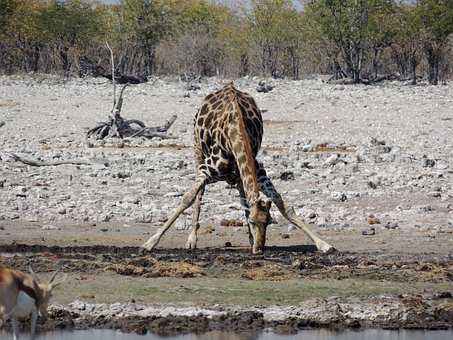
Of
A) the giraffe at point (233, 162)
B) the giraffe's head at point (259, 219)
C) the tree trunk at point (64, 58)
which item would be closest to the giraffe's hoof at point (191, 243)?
the giraffe at point (233, 162)

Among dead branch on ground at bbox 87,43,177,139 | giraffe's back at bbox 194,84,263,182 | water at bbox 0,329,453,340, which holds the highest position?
giraffe's back at bbox 194,84,263,182

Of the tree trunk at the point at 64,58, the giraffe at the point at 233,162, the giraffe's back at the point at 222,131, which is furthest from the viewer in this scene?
the tree trunk at the point at 64,58

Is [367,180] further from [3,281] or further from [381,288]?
[3,281]

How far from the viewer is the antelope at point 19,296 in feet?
24.4

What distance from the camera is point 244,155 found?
12859 millimetres

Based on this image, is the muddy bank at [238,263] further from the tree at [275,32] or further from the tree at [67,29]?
the tree at [67,29]

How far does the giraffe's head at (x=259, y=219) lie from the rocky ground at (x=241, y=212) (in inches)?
9.0

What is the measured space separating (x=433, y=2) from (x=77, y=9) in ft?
67.3

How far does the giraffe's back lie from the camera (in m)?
13.4

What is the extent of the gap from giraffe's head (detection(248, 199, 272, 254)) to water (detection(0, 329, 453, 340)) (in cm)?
274

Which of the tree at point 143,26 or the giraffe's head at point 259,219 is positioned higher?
the tree at point 143,26

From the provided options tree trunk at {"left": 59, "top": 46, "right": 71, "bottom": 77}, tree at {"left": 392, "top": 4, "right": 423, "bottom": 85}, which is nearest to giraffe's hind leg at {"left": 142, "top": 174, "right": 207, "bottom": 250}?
tree at {"left": 392, "top": 4, "right": 423, "bottom": 85}

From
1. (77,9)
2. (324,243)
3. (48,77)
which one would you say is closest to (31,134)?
(324,243)

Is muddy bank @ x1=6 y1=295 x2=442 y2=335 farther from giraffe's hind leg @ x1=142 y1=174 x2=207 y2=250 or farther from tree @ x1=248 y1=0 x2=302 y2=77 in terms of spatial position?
tree @ x1=248 y1=0 x2=302 y2=77
